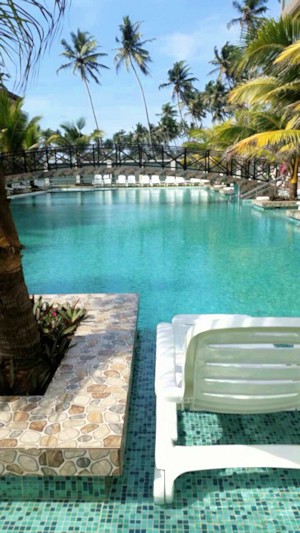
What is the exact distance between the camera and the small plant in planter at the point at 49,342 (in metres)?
2.35

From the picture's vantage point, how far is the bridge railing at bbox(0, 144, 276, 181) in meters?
19.5

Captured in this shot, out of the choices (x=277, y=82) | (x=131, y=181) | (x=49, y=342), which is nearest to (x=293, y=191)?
(x=277, y=82)

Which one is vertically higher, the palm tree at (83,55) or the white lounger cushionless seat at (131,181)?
the palm tree at (83,55)

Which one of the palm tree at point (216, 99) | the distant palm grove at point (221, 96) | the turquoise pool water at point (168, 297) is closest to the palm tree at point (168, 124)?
the distant palm grove at point (221, 96)

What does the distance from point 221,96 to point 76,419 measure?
41.5 metres

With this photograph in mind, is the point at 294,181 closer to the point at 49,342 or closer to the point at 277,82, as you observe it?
the point at 277,82

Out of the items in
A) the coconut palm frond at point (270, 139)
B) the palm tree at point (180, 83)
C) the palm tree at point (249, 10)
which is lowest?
the coconut palm frond at point (270, 139)

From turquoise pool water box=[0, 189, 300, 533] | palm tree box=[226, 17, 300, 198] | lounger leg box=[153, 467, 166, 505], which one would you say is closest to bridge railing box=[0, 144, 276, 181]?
turquoise pool water box=[0, 189, 300, 533]

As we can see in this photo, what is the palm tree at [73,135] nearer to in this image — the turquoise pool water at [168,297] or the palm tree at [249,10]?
the palm tree at [249,10]

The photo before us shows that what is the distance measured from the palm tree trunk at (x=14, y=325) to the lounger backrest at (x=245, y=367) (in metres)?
1.01

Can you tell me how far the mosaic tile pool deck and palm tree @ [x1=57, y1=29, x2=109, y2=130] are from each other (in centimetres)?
3663

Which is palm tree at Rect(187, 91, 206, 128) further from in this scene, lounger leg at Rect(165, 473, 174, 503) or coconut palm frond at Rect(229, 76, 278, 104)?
lounger leg at Rect(165, 473, 174, 503)

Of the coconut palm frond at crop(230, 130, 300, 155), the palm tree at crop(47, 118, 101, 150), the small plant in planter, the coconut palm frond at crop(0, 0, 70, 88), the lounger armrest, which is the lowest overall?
the small plant in planter

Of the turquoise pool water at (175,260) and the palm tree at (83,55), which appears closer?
the turquoise pool water at (175,260)
